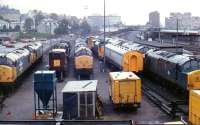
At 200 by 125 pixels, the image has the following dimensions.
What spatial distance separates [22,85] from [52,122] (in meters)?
29.1

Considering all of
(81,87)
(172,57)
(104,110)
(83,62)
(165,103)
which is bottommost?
(104,110)

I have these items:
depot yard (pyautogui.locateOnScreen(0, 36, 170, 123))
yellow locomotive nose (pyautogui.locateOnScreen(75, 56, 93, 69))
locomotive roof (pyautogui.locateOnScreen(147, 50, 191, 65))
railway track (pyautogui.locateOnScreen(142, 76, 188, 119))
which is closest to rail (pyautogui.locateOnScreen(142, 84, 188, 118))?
railway track (pyautogui.locateOnScreen(142, 76, 188, 119))

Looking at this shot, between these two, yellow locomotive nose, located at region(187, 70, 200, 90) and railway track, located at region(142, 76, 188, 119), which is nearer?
railway track, located at region(142, 76, 188, 119)

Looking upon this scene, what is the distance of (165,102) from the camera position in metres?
29.4

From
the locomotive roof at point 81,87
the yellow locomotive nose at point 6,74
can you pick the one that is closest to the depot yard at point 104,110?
the yellow locomotive nose at point 6,74

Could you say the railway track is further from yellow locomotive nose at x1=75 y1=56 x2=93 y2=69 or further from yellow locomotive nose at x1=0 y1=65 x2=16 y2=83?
yellow locomotive nose at x1=0 y1=65 x2=16 y2=83

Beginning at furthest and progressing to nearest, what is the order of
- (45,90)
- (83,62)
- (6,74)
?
(83,62)
(6,74)
(45,90)

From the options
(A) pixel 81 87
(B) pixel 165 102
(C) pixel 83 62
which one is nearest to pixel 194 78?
(B) pixel 165 102

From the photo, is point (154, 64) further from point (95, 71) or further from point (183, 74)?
point (95, 71)

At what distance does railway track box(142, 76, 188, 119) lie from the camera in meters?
25.0

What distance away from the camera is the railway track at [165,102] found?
982 inches

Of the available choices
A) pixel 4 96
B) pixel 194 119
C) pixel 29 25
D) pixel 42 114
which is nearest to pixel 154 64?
pixel 4 96

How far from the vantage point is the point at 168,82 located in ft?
110

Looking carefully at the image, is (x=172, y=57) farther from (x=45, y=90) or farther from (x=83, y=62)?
(x=83, y=62)
